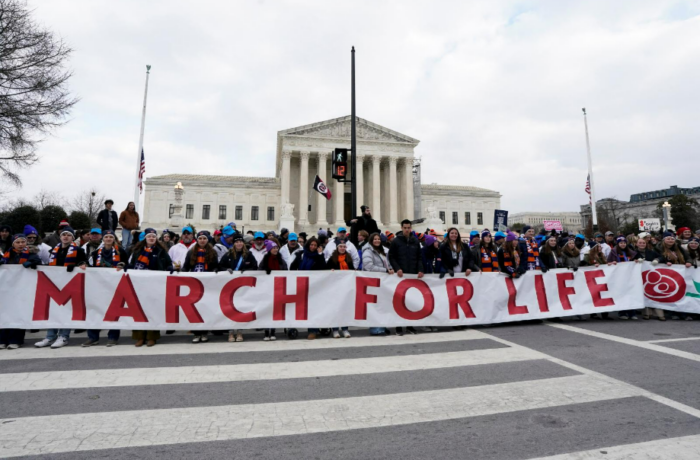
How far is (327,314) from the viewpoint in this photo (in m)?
7.00

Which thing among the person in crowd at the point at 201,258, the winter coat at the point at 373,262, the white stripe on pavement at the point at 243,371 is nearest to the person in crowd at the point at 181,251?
the person in crowd at the point at 201,258

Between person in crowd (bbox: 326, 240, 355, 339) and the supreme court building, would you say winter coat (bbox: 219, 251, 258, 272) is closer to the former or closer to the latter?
person in crowd (bbox: 326, 240, 355, 339)

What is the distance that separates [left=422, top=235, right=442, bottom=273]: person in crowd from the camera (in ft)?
27.6

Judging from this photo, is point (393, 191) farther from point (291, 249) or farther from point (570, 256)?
point (291, 249)

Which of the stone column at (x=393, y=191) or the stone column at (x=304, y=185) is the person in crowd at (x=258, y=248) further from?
the stone column at (x=393, y=191)

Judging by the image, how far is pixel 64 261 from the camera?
6836 millimetres

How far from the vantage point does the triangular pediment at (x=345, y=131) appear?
55.1 metres

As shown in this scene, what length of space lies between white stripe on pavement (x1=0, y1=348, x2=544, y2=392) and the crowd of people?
5.80ft

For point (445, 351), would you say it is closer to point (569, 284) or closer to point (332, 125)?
point (569, 284)

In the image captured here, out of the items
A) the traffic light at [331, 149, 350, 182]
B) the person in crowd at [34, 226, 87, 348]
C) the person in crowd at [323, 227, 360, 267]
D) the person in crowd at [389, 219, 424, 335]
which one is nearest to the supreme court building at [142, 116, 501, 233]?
the traffic light at [331, 149, 350, 182]

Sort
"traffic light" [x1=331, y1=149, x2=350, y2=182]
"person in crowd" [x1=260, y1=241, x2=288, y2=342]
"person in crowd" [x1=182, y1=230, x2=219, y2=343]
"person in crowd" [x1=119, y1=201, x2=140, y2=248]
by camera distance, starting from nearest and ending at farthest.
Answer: "person in crowd" [x1=260, y1=241, x2=288, y2=342]
"person in crowd" [x1=182, y1=230, x2=219, y2=343]
"traffic light" [x1=331, y1=149, x2=350, y2=182]
"person in crowd" [x1=119, y1=201, x2=140, y2=248]

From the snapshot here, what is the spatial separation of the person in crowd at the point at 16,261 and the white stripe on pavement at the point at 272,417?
4120mm

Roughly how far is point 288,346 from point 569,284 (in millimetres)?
6267

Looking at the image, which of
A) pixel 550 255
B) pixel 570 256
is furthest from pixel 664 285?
pixel 550 255
